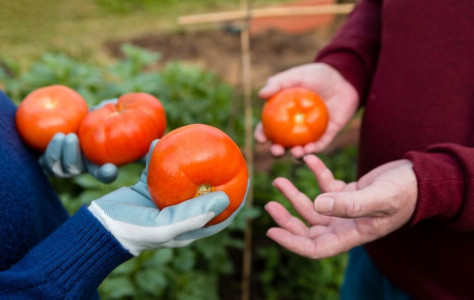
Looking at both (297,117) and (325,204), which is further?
(297,117)

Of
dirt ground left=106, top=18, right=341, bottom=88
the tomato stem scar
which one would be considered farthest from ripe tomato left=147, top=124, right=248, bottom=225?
dirt ground left=106, top=18, right=341, bottom=88

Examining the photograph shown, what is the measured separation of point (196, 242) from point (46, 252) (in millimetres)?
1291

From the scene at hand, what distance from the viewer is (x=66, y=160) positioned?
1314 mm

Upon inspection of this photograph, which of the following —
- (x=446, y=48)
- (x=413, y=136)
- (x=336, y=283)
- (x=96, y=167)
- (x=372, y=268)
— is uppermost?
(x=446, y=48)

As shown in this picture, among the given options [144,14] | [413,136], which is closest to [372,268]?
[413,136]

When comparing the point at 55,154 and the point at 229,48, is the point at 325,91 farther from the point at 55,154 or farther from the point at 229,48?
the point at 229,48

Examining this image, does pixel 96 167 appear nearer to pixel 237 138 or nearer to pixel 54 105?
pixel 54 105

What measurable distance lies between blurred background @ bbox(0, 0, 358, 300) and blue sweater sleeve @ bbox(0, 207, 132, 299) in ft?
2.53

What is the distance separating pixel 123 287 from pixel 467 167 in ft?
4.19

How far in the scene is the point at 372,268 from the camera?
4.99 ft

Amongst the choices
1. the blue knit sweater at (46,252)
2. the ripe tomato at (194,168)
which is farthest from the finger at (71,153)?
the ripe tomato at (194,168)

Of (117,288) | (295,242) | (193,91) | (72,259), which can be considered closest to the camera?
(72,259)

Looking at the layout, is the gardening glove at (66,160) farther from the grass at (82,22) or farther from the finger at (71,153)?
the grass at (82,22)

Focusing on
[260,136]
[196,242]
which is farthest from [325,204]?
[196,242]
